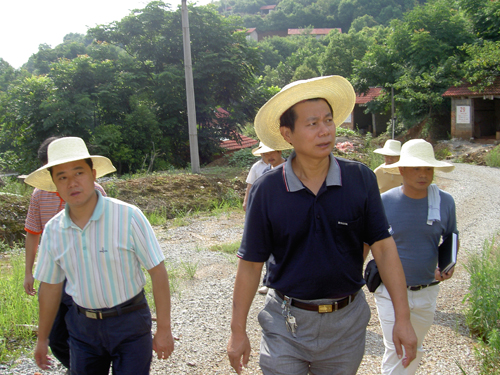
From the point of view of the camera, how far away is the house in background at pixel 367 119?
1361 inches

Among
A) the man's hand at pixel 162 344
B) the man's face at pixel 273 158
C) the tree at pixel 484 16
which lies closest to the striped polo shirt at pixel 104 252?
the man's hand at pixel 162 344

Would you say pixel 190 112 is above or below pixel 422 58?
below

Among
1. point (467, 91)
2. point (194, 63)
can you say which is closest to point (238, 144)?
point (194, 63)

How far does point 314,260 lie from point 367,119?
38.3 meters

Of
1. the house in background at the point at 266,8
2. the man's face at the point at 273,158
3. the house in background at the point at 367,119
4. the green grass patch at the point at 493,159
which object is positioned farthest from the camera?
the house in background at the point at 266,8

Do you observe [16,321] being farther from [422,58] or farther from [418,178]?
[422,58]

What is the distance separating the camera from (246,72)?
70.1 feet

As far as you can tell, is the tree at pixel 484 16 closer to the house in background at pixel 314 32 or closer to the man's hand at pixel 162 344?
the man's hand at pixel 162 344

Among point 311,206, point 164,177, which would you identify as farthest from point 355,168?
point 164,177

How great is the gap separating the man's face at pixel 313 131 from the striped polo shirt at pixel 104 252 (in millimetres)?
969

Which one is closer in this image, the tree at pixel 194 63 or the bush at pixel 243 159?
the bush at pixel 243 159

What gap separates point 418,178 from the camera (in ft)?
10.3

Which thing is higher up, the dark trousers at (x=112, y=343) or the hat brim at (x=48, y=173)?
the hat brim at (x=48, y=173)

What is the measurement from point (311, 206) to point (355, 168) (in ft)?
1.04
